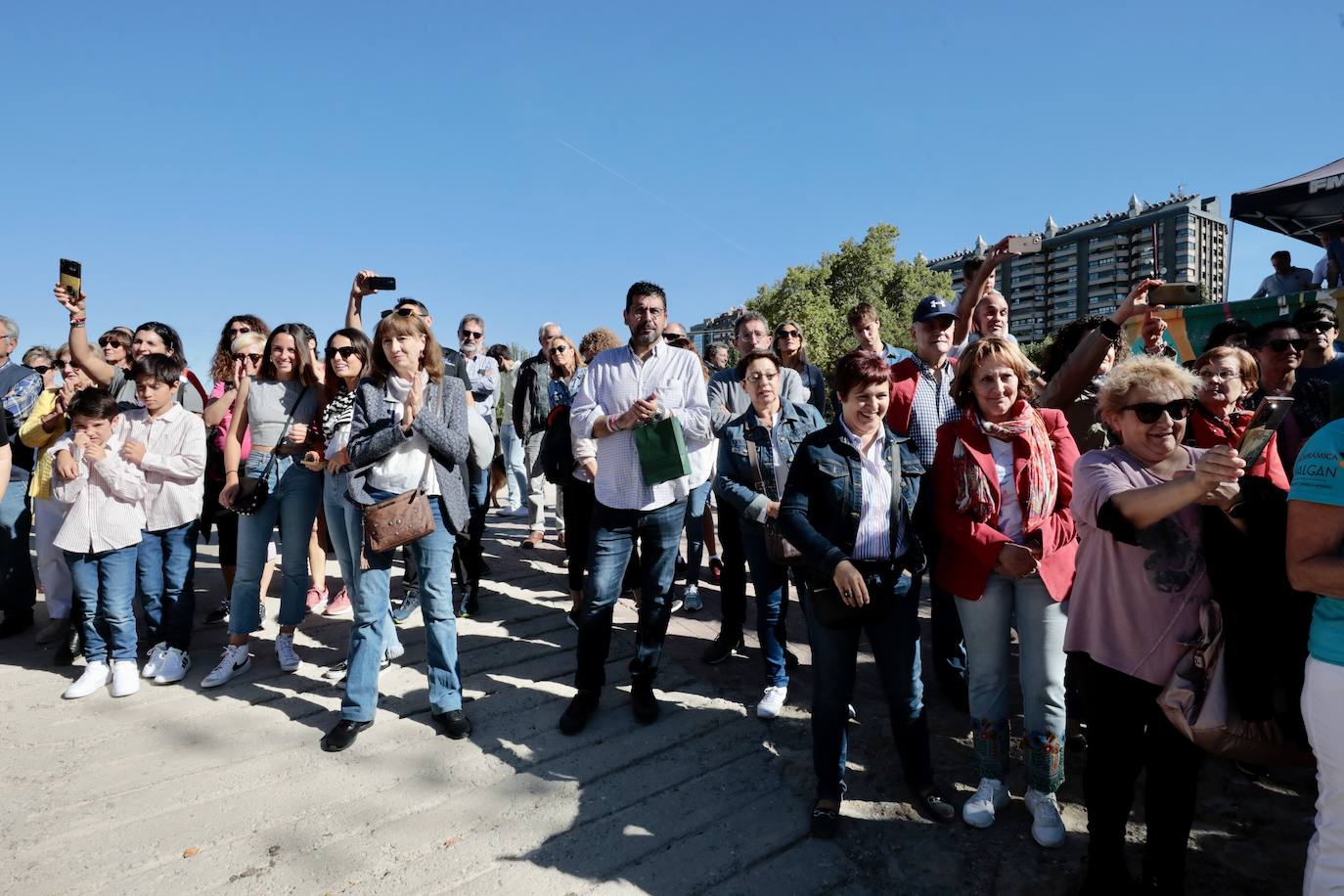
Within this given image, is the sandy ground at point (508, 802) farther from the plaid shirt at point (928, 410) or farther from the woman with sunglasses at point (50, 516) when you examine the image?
the plaid shirt at point (928, 410)

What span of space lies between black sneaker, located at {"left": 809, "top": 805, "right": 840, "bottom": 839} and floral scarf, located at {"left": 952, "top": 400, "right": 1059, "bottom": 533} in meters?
1.26

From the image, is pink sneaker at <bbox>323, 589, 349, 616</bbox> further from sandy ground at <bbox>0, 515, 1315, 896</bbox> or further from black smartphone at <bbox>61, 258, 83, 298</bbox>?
black smartphone at <bbox>61, 258, 83, 298</bbox>

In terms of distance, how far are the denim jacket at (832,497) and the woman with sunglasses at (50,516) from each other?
15.7ft

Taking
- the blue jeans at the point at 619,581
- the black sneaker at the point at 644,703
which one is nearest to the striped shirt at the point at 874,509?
the blue jeans at the point at 619,581

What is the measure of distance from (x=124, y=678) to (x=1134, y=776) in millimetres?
4816

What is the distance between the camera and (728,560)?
4.11 meters

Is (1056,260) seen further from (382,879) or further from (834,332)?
(382,879)

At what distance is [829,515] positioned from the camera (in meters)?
2.55

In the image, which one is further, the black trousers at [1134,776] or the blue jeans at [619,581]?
the blue jeans at [619,581]

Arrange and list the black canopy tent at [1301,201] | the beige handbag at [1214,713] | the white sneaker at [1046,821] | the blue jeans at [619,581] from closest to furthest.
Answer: the beige handbag at [1214,713] < the white sneaker at [1046,821] < the blue jeans at [619,581] < the black canopy tent at [1301,201]

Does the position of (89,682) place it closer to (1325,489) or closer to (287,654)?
(287,654)

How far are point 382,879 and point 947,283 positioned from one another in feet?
134

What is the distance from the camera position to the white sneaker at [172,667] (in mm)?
3740

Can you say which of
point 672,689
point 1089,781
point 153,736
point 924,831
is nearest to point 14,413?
point 153,736
